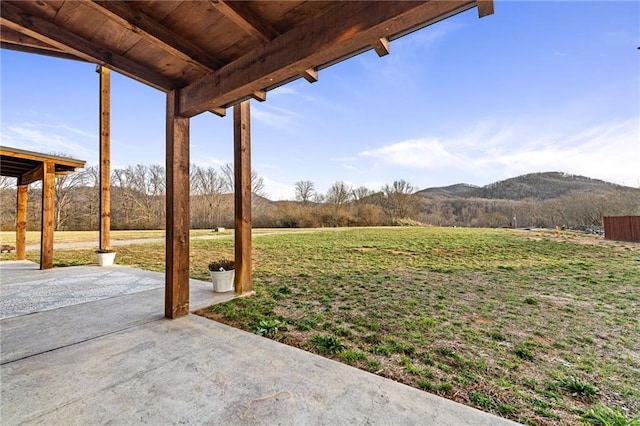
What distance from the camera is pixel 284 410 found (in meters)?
1.24

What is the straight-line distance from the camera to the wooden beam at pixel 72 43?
1.55 meters

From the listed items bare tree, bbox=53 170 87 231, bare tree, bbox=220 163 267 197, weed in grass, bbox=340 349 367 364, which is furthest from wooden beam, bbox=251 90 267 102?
bare tree, bbox=53 170 87 231

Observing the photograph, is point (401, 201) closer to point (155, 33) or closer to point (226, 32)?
point (226, 32)

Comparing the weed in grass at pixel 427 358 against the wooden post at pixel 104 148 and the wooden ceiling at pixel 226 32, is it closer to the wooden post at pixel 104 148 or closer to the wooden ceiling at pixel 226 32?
the wooden ceiling at pixel 226 32

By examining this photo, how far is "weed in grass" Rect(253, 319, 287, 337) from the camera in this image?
7.14 feet

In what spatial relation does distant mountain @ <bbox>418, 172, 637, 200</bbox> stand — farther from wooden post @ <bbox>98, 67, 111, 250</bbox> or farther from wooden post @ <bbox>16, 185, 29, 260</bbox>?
wooden post @ <bbox>16, 185, 29, 260</bbox>

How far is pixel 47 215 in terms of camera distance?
191 inches

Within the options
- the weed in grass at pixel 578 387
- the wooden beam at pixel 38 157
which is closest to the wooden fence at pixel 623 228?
the weed in grass at pixel 578 387

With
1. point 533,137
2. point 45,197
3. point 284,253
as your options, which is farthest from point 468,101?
point 533,137

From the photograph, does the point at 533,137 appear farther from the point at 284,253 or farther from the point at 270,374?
the point at 270,374

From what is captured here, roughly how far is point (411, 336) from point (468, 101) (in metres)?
10.3

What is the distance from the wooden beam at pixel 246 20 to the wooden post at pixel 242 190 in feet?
5.14

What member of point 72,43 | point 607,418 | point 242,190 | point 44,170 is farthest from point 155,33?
point 44,170

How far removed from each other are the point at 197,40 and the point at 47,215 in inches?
210
